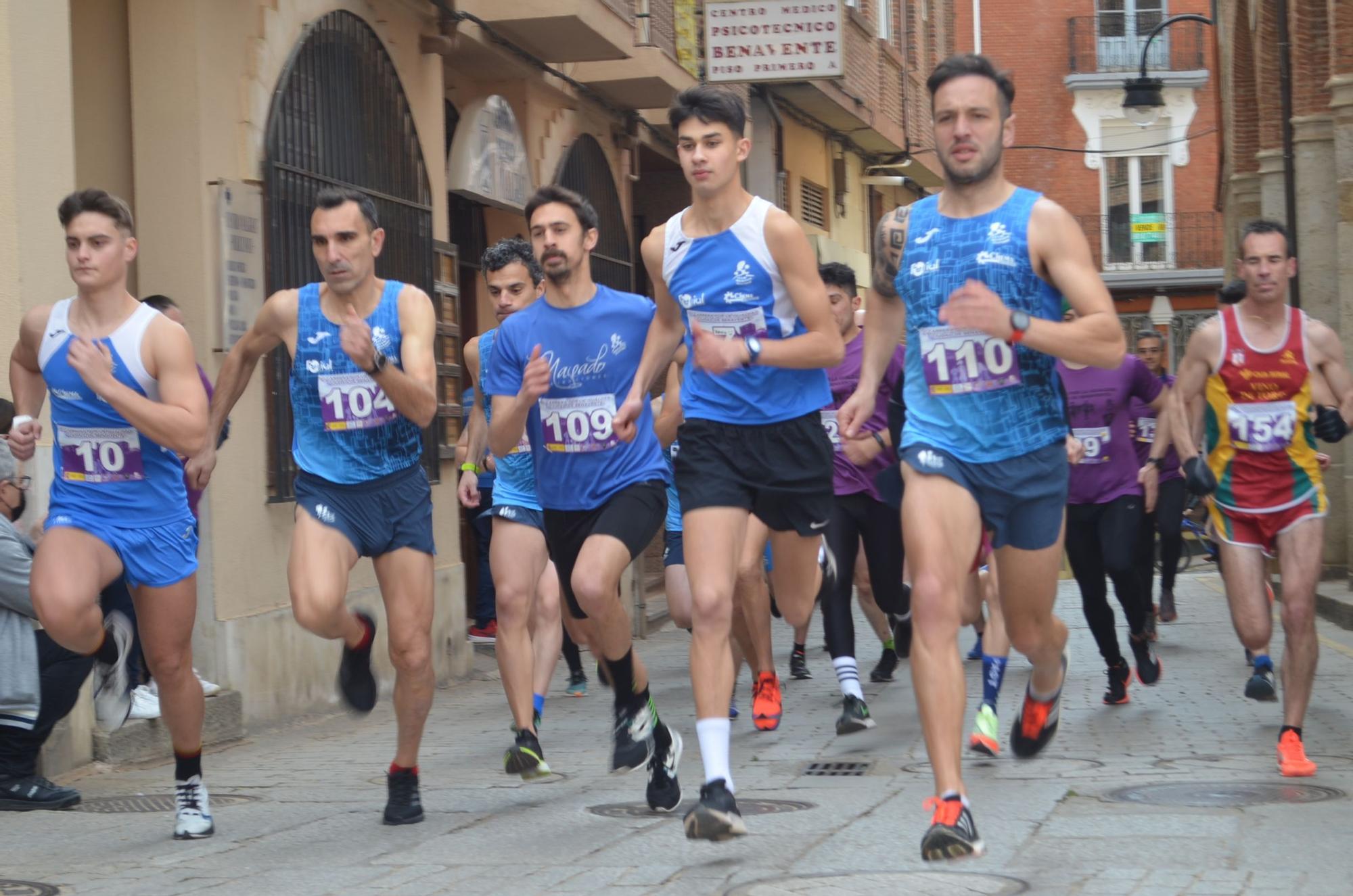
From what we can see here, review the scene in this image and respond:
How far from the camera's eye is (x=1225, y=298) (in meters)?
8.80

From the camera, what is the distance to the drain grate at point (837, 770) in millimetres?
7586

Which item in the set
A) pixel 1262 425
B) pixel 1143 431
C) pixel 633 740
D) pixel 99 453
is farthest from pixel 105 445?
pixel 1143 431

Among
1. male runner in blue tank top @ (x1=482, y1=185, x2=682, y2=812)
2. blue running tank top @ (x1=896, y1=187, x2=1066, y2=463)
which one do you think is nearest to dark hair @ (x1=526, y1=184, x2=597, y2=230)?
male runner in blue tank top @ (x1=482, y1=185, x2=682, y2=812)

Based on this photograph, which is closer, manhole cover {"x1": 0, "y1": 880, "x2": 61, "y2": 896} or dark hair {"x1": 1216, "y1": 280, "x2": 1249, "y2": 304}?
manhole cover {"x1": 0, "y1": 880, "x2": 61, "y2": 896}

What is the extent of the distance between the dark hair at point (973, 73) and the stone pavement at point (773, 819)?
93.6 inches

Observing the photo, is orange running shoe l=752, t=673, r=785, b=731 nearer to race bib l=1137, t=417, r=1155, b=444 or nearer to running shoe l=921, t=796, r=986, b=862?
race bib l=1137, t=417, r=1155, b=444

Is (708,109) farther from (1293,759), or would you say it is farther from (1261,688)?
(1261,688)

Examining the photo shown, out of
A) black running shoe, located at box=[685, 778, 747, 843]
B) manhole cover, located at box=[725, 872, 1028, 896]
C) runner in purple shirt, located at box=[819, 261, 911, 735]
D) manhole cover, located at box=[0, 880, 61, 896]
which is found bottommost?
manhole cover, located at box=[0, 880, 61, 896]

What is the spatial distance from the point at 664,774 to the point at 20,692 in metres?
2.70

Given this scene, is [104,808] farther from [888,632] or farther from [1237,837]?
[888,632]

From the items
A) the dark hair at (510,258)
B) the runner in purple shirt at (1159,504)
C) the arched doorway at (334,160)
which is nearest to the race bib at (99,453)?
the dark hair at (510,258)

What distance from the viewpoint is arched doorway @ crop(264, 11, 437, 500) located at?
10.4 metres

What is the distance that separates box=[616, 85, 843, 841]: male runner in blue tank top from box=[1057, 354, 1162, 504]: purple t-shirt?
3.45 meters

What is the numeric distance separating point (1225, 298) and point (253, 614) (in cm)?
527
